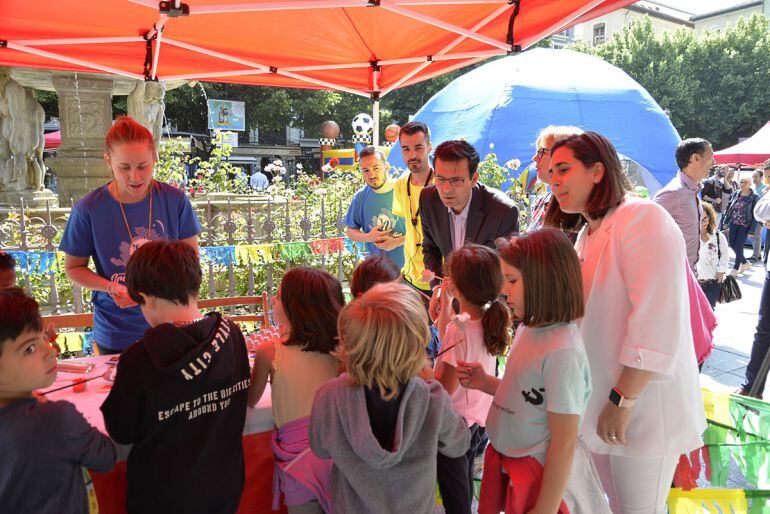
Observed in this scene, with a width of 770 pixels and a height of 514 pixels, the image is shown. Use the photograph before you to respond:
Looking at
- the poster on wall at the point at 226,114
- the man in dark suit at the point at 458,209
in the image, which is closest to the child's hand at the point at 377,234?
the man in dark suit at the point at 458,209

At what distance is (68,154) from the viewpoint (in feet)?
28.7

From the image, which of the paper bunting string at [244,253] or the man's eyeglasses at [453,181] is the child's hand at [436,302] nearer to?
the man's eyeglasses at [453,181]

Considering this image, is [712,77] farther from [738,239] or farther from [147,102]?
[147,102]

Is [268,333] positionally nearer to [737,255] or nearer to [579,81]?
[737,255]

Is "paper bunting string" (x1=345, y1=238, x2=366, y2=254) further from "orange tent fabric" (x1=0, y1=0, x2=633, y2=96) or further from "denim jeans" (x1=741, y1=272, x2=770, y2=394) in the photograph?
"denim jeans" (x1=741, y1=272, x2=770, y2=394)

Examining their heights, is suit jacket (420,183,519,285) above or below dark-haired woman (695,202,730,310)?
above

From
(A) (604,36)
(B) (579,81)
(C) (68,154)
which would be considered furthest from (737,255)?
(A) (604,36)

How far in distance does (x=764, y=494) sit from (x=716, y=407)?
0.60 meters

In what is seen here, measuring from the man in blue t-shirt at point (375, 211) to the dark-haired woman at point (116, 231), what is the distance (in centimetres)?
180

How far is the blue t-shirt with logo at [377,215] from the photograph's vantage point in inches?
163

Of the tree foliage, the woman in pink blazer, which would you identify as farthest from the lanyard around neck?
the tree foliage

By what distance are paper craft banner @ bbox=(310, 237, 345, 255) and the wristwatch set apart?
4.55m

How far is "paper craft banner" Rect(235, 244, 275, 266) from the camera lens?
5516mm

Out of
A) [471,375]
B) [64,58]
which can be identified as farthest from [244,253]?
[471,375]
